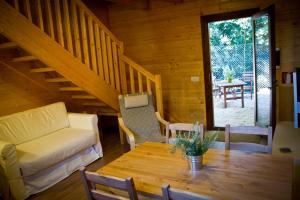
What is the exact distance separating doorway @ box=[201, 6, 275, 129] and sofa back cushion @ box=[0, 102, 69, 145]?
2.65m

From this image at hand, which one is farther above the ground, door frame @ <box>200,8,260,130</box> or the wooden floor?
door frame @ <box>200,8,260,130</box>

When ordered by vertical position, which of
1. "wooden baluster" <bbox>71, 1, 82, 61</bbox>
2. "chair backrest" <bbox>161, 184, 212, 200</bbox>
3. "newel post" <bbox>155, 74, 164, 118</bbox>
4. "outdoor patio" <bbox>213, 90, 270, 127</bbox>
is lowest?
"outdoor patio" <bbox>213, 90, 270, 127</bbox>

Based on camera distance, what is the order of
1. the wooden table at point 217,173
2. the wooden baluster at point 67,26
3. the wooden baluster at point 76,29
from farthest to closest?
the wooden baluster at point 76,29 → the wooden baluster at point 67,26 → the wooden table at point 217,173

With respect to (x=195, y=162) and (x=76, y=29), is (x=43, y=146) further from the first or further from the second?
(x=195, y=162)

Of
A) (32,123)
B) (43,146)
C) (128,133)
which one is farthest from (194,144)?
(32,123)

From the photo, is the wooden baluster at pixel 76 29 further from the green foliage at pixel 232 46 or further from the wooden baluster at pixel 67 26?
the green foliage at pixel 232 46

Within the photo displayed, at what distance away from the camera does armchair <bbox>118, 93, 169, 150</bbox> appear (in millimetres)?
3657

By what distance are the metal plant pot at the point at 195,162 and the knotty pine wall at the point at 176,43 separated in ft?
9.13

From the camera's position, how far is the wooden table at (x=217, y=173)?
4.66 feet

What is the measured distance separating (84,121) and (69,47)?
3.69 ft

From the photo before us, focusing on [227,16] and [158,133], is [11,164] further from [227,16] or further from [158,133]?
[227,16]

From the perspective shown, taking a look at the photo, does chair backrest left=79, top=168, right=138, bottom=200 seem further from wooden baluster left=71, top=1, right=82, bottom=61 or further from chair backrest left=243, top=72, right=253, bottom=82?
chair backrest left=243, top=72, right=253, bottom=82

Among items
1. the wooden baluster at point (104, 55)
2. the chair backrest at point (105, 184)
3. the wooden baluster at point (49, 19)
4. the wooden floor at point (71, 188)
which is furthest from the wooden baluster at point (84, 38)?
the chair backrest at point (105, 184)

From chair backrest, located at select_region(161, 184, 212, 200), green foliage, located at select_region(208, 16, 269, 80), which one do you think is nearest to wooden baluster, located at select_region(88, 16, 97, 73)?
chair backrest, located at select_region(161, 184, 212, 200)
